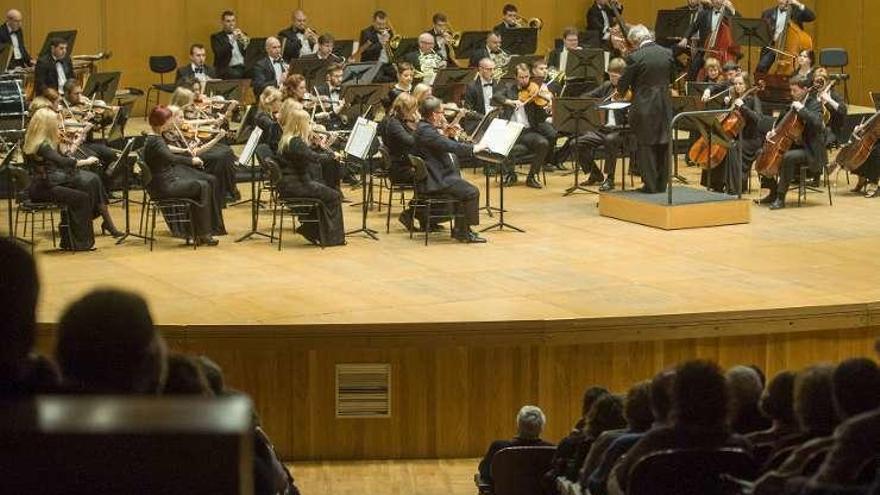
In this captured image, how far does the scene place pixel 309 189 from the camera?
10.2 meters

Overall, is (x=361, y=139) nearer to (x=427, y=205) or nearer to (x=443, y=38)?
(x=427, y=205)

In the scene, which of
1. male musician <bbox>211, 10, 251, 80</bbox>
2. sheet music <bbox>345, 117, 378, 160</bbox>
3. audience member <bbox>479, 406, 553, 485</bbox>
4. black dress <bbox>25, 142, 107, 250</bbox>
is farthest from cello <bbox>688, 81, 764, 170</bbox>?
audience member <bbox>479, 406, 553, 485</bbox>

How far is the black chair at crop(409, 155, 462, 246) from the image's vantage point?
1032cm

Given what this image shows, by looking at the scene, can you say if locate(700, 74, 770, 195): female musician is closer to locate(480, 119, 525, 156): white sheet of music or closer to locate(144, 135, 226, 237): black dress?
locate(480, 119, 525, 156): white sheet of music

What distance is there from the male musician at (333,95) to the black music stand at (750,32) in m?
5.00

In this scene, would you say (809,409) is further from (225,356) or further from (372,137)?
(372,137)

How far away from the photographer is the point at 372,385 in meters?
7.58

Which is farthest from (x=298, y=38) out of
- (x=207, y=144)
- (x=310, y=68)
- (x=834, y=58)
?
(x=834, y=58)

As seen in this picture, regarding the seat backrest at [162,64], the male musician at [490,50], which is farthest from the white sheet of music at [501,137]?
the seat backrest at [162,64]

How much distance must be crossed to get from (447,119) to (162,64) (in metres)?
5.54

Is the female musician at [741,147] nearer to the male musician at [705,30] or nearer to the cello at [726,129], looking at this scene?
the cello at [726,129]

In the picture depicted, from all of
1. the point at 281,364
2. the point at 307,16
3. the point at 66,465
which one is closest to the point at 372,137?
the point at 281,364

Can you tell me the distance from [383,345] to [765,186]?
5.70 meters

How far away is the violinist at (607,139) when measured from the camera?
495 inches
